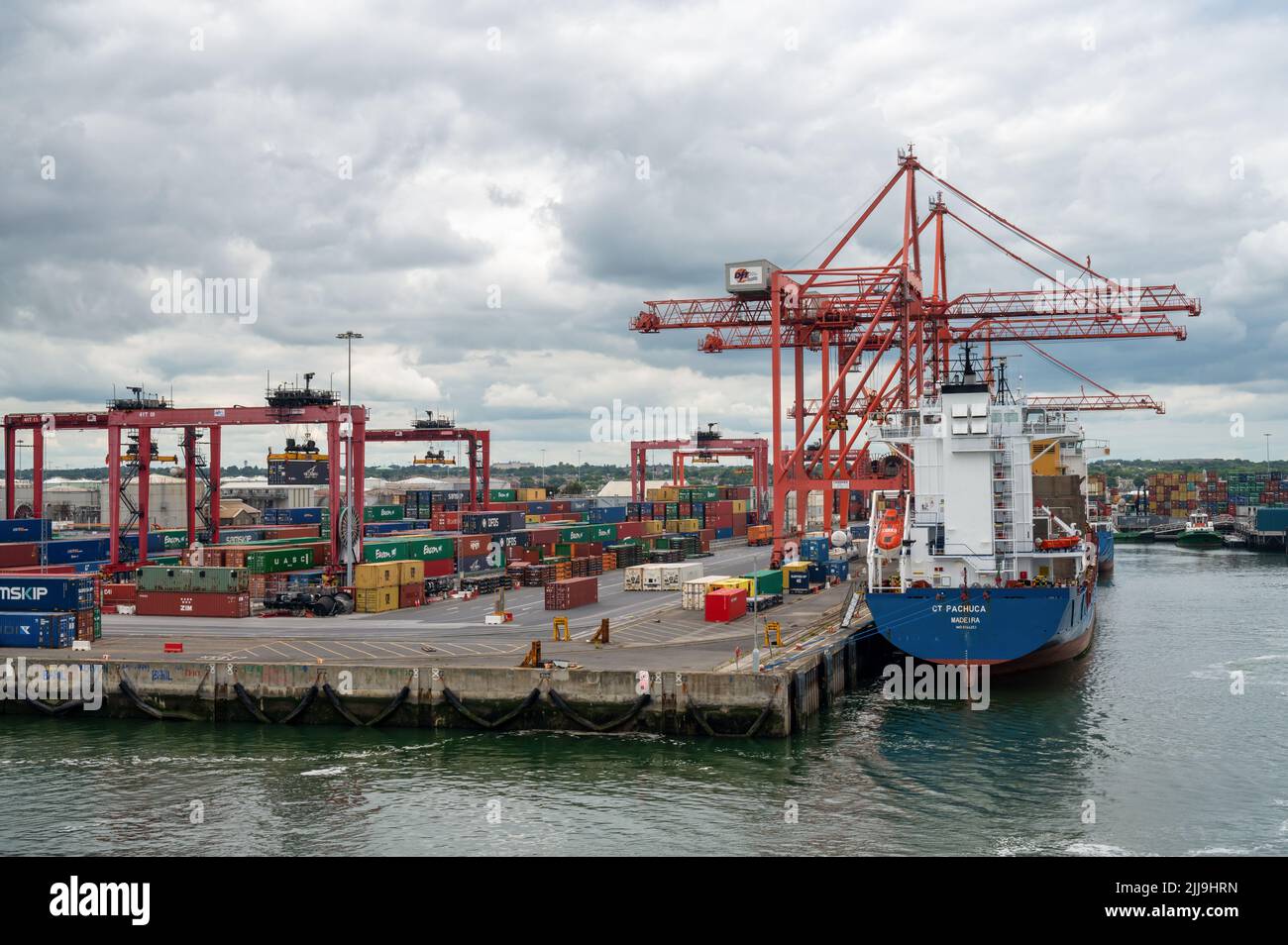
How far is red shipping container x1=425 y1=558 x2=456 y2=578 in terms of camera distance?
6831 centimetres

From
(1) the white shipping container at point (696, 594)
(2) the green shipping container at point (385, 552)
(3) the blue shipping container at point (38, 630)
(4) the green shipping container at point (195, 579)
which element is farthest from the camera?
(2) the green shipping container at point (385, 552)

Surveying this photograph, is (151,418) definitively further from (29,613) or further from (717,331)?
(717,331)

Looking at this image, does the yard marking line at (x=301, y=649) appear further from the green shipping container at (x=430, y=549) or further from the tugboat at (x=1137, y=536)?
the tugboat at (x=1137, y=536)

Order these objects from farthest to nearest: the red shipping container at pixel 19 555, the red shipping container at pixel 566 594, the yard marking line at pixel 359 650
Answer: the red shipping container at pixel 19 555 < the red shipping container at pixel 566 594 < the yard marking line at pixel 359 650

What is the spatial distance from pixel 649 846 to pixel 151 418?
53543mm

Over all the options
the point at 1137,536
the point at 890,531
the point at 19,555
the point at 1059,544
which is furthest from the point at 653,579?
the point at 1137,536

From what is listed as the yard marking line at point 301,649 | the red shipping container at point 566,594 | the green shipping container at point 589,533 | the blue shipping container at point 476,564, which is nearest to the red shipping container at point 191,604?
the yard marking line at point 301,649

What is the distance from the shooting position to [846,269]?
70.6m

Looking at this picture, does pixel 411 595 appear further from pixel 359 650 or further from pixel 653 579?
pixel 359 650

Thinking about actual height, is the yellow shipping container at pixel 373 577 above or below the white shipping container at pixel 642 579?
above

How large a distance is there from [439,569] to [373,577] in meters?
9.78

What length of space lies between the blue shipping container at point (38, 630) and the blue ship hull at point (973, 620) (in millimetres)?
34354

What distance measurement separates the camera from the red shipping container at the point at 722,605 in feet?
174
